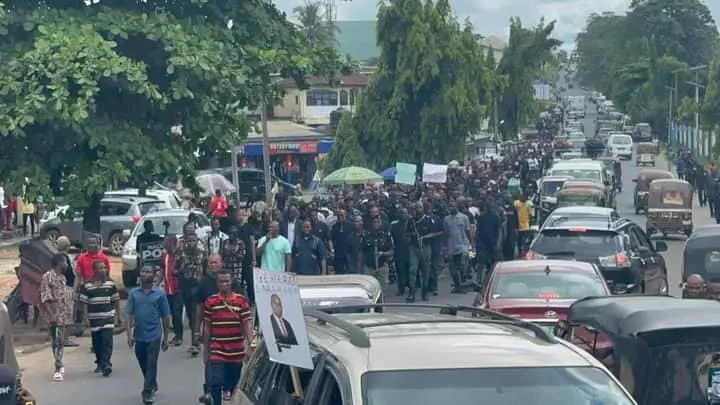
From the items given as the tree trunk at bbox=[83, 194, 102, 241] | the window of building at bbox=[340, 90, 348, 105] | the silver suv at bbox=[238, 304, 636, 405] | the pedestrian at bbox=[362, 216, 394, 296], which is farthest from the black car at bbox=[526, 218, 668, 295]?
the window of building at bbox=[340, 90, 348, 105]

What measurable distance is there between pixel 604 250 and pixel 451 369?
44.7 ft

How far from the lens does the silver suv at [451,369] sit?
6.80m

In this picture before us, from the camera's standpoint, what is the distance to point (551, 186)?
40.9 m

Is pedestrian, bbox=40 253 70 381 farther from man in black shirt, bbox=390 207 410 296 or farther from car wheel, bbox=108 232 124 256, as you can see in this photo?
car wheel, bbox=108 232 124 256

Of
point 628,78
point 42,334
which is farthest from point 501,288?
point 628,78

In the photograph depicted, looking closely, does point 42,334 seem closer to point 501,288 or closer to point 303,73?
point 303,73

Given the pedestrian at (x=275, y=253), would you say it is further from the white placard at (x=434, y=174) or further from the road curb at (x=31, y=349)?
the white placard at (x=434, y=174)

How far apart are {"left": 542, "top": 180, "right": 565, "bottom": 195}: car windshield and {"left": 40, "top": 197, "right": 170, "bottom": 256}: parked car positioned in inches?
427

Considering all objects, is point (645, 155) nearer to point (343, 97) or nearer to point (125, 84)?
point (343, 97)

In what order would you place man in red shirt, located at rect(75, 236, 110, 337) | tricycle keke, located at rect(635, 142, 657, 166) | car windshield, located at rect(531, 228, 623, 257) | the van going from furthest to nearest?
tricycle keke, located at rect(635, 142, 657, 166) < the van < car windshield, located at rect(531, 228, 623, 257) < man in red shirt, located at rect(75, 236, 110, 337)

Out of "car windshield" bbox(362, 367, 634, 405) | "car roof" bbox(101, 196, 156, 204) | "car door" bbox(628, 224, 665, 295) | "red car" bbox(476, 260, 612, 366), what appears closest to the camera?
"car windshield" bbox(362, 367, 634, 405)

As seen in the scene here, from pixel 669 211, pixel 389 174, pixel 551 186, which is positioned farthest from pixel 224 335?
pixel 389 174

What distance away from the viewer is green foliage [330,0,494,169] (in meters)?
43.1

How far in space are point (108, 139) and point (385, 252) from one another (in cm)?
632
